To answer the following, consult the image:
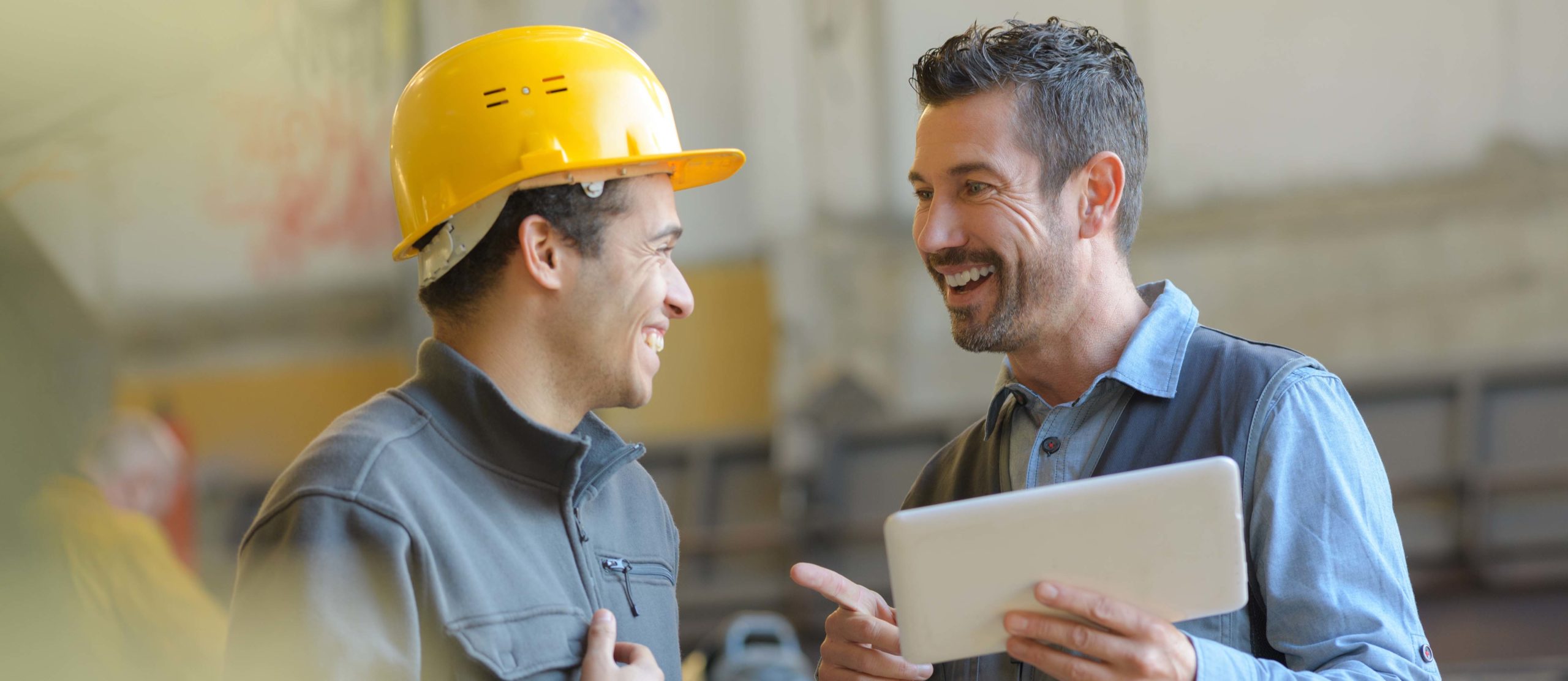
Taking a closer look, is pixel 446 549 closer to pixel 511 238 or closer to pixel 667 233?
pixel 511 238

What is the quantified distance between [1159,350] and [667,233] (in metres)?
0.83

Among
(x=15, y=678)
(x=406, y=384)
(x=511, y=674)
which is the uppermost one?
Answer: (x=15, y=678)

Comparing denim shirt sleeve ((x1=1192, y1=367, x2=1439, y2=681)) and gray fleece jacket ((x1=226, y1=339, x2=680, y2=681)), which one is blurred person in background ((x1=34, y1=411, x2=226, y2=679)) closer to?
gray fleece jacket ((x1=226, y1=339, x2=680, y2=681))

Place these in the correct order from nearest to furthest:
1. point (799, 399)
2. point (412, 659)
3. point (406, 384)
Answer: point (412, 659) < point (406, 384) < point (799, 399)

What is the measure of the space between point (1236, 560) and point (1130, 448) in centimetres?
44

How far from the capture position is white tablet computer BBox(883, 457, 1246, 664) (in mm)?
1490

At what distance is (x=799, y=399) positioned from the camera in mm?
8836

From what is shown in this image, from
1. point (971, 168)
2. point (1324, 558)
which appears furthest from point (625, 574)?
point (1324, 558)

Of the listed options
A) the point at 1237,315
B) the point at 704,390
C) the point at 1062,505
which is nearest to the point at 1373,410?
the point at 1237,315

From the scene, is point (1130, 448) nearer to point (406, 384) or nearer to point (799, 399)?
point (406, 384)

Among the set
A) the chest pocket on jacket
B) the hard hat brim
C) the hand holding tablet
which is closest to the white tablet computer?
the hand holding tablet

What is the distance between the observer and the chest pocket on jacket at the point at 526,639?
1539 millimetres

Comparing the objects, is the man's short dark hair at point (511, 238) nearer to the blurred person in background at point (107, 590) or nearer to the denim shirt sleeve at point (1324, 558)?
the blurred person in background at point (107, 590)

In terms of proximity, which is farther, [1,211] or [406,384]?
[406,384]
